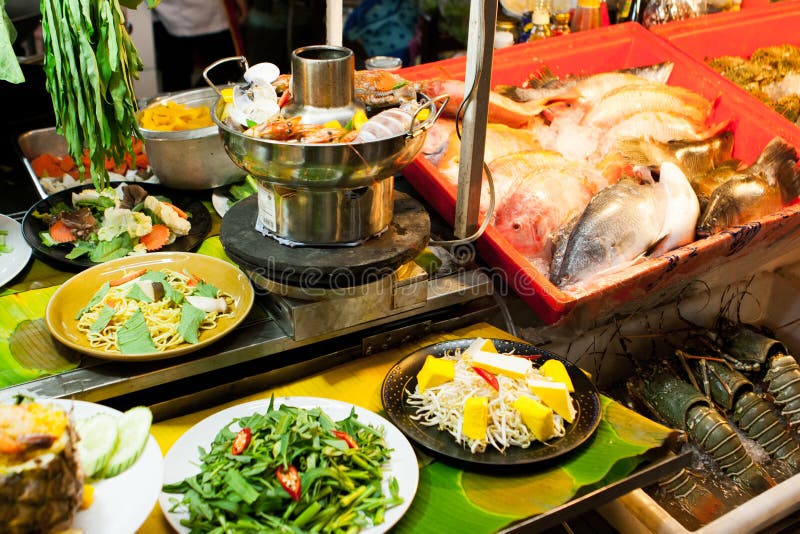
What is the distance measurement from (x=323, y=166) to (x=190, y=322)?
20.8 inches

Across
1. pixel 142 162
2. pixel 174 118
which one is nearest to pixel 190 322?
pixel 174 118

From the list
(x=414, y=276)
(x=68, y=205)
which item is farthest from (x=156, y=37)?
(x=414, y=276)

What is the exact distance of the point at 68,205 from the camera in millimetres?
2391

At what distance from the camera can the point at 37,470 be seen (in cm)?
110

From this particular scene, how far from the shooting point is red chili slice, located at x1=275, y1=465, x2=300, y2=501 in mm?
1451

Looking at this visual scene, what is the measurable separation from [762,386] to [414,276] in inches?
75.7

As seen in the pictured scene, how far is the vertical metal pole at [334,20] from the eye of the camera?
7.38 feet

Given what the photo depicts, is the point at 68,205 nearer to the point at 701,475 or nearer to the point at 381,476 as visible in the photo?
the point at 381,476

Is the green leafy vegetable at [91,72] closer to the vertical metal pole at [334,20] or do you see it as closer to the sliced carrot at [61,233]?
the sliced carrot at [61,233]

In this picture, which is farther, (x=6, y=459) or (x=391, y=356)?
→ (x=391, y=356)

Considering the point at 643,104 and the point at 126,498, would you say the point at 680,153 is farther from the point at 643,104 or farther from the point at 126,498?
the point at 126,498

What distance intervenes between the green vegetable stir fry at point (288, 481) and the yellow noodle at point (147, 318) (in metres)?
0.32

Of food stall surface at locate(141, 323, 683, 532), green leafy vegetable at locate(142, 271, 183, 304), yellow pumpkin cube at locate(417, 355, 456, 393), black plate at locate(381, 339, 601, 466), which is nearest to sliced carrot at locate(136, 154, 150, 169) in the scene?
green leafy vegetable at locate(142, 271, 183, 304)

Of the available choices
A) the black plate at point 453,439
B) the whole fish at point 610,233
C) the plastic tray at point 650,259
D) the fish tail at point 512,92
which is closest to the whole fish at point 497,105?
the fish tail at point 512,92
